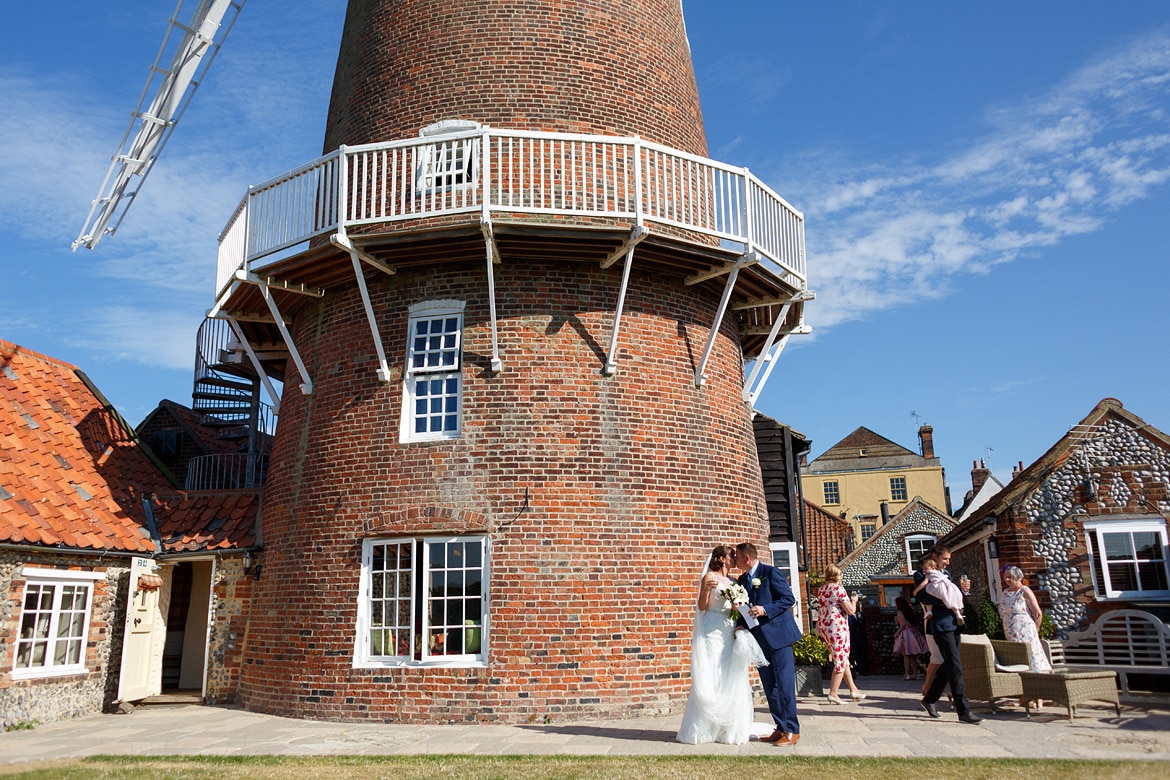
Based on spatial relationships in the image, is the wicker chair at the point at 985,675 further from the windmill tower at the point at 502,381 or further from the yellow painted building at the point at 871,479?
the yellow painted building at the point at 871,479

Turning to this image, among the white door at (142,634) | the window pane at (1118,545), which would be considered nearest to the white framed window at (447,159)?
the white door at (142,634)

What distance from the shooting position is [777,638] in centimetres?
851

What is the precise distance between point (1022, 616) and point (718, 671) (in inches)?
189

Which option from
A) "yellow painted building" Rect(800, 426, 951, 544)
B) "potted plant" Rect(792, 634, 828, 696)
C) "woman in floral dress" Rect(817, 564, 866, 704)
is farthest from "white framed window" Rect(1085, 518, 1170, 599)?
"yellow painted building" Rect(800, 426, 951, 544)

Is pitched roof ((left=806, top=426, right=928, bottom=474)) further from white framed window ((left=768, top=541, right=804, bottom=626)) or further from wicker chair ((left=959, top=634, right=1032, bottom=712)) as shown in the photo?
wicker chair ((left=959, top=634, right=1032, bottom=712))

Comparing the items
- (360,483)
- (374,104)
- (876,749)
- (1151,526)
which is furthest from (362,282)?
(1151,526)

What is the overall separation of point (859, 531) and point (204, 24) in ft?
155

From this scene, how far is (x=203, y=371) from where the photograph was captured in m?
19.3

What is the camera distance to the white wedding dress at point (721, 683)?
8516 millimetres

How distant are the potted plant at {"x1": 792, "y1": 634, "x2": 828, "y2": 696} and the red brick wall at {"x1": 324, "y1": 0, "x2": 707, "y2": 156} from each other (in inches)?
301

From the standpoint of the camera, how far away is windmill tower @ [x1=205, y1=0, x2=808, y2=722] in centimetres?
1073

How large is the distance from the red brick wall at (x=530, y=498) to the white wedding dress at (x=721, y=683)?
6.53 ft

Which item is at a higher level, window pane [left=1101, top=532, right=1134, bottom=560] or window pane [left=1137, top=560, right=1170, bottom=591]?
window pane [left=1101, top=532, right=1134, bottom=560]

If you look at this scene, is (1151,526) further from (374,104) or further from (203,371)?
(203,371)
